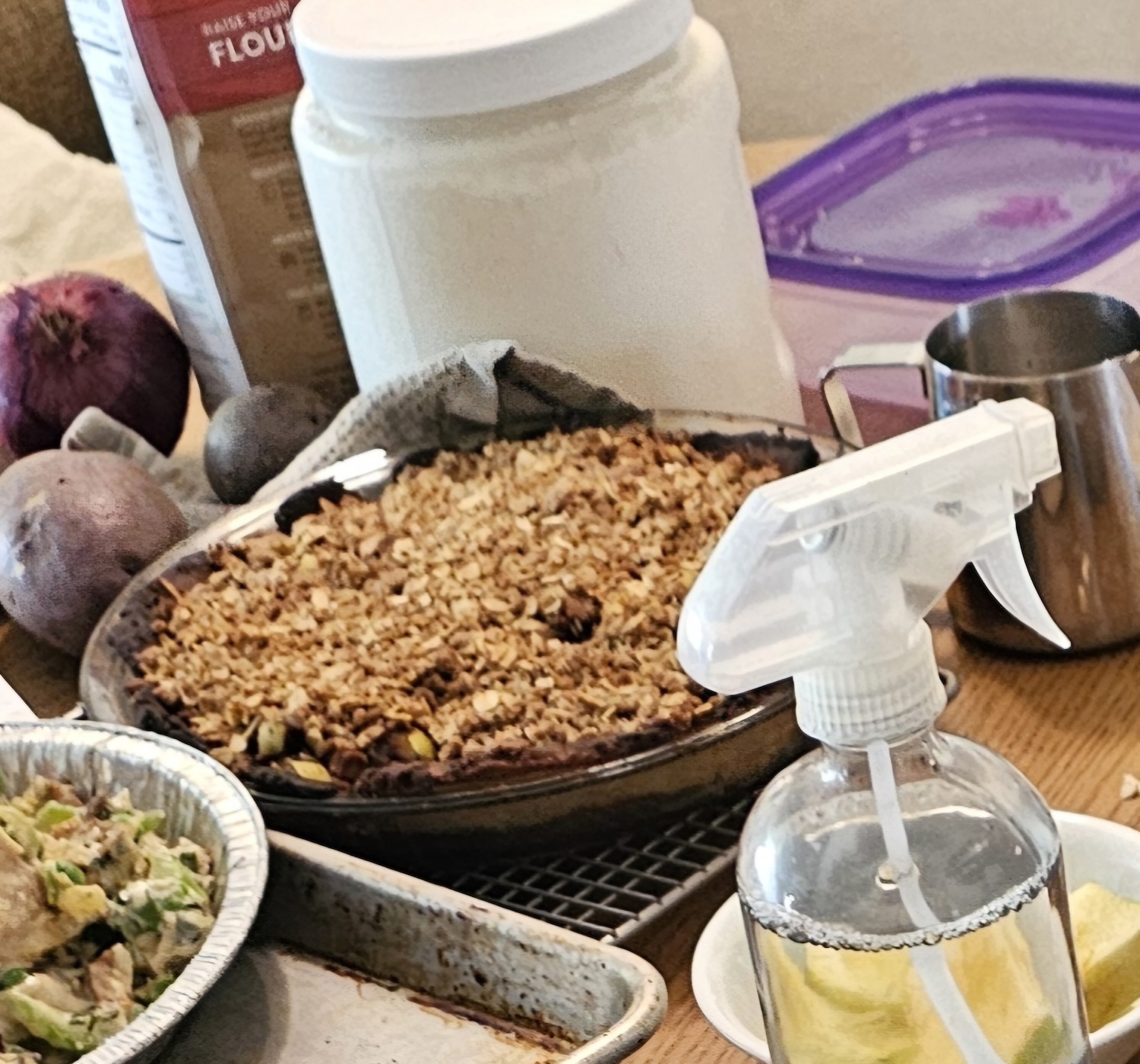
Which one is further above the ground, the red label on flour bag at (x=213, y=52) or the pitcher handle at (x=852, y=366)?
the red label on flour bag at (x=213, y=52)

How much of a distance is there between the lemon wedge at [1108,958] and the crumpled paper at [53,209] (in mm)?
1556

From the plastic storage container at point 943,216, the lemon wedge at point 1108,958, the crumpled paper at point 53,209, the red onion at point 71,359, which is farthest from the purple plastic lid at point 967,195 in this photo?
the crumpled paper at point 53,209

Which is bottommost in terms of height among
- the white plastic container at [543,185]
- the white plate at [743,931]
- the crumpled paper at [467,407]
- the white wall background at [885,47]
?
the white wall background at [885,47]

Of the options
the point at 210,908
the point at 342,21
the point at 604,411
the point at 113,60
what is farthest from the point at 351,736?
the point at 113,60

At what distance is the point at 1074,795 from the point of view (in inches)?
23.5

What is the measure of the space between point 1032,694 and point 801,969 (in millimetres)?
287

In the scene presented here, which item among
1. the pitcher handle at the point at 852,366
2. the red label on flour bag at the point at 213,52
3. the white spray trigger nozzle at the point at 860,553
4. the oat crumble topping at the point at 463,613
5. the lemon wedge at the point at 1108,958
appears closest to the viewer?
the white spray trigger nozzle at the point at 860,553

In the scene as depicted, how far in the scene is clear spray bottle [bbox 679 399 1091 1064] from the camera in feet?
1.20

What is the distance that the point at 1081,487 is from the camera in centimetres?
65

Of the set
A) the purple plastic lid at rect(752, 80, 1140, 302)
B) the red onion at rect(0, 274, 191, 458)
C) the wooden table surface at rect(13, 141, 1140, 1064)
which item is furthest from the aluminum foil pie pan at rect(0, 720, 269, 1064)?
the purple plastic lid at rect(752, 80, 1140, 302)

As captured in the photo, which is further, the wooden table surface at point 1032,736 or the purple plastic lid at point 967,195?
the purple plastic lid at point 967,195

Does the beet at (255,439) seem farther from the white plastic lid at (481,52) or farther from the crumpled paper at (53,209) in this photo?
the crumpled paper at (53,209)

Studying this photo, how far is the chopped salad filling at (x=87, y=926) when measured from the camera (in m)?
0.52

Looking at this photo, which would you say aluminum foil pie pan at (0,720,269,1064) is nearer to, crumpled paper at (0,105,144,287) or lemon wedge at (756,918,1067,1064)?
lemon wedge at (756,918,1067,1064)
